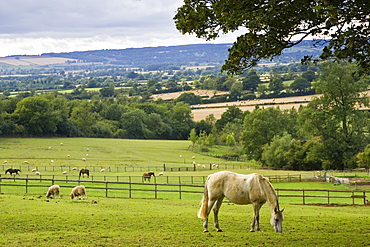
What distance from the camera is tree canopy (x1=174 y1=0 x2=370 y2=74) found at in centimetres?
1255

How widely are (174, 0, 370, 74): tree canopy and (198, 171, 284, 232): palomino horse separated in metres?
3.29

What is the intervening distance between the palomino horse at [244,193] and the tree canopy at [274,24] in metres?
3.29

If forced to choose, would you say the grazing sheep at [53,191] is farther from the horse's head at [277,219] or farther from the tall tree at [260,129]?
the tall tree at [260,129]

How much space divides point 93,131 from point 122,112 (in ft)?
56.8

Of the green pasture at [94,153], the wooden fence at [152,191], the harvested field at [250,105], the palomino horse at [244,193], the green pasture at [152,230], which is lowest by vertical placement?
the green pasture at [94,153]

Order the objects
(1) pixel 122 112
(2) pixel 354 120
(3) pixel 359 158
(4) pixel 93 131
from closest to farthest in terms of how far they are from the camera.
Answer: (3) pixel 359 158 < (2) pixel 354 120 < (4) pixel 93 131 < (1) pixel 122 112

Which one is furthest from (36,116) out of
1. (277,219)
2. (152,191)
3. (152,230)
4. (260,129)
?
(277,219)

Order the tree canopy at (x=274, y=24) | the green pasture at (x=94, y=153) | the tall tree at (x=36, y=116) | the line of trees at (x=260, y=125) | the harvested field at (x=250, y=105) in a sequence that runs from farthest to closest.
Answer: the harvested field at (x=250, y=105)
the tall tree at (x=36, y=116)
the green pasture at (x=94, y=153)
the line of trees at (x=260, y=125)
the tree canopy at (x=274, y=24)

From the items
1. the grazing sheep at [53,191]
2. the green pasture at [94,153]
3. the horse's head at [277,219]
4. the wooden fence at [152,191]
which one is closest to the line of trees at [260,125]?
the green pasture at [94,153]

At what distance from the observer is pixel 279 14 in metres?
13.0

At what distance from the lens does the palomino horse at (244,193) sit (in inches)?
→ 562

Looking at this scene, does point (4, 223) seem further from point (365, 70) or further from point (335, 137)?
point (335, 137)

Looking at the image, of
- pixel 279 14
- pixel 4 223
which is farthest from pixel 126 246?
pixel 279 14

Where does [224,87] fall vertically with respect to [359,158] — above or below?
above
